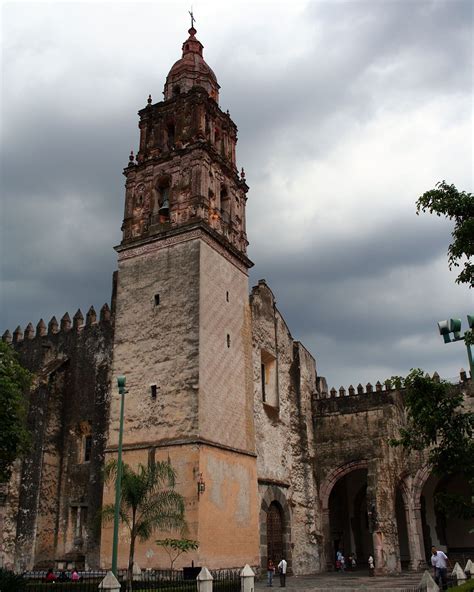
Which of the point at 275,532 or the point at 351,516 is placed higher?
the point at 351,516

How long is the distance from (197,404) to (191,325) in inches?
111

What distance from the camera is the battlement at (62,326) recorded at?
2509 cm

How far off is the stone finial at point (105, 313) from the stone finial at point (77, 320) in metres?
1.03

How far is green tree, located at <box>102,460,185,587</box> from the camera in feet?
54.4

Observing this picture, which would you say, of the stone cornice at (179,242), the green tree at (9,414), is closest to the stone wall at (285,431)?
the stone cornice at (179,242)

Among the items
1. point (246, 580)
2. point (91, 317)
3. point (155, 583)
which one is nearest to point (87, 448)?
point (91, 317)

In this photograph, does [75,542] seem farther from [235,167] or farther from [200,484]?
[235,167]

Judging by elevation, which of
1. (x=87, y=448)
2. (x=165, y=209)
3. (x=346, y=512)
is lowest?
(x=346, y=512)

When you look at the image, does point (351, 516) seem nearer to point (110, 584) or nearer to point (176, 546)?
point (176, 546)

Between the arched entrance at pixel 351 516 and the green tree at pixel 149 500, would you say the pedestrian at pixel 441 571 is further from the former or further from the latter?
the arched entrance at pixel 351 516

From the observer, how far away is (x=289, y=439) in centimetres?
2670

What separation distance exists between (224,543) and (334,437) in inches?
376

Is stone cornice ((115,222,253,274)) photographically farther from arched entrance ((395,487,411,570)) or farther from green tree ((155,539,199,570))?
arched entrance ((395,487,411,570))

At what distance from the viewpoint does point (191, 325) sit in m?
21.3
